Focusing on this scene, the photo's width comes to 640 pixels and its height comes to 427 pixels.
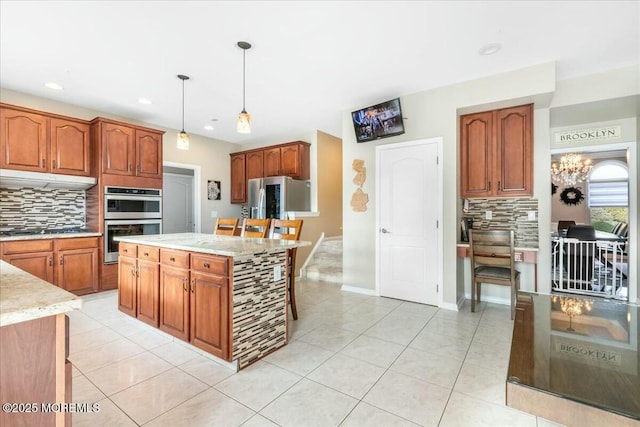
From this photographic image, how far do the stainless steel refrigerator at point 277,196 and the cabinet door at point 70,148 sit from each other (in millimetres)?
2469

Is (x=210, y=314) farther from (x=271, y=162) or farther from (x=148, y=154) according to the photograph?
(x=271, y=162)

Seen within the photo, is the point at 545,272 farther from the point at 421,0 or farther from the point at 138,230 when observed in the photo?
the point at 138,230

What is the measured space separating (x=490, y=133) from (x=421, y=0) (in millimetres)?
2001

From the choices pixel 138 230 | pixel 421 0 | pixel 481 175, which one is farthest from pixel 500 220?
pixel 138 230

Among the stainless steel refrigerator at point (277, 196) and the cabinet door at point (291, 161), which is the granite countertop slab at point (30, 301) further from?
the cabinet door at point (291, 161)

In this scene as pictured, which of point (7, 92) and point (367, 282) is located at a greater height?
point (7, 92)

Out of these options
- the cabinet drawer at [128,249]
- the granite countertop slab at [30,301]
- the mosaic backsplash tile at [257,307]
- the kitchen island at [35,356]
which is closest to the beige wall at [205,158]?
the cabinet drawer at [128,249]

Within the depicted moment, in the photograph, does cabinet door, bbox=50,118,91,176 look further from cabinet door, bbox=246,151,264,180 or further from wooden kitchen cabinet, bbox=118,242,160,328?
cabinet door, bbox=246,151,264,180

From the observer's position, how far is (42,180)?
361cm

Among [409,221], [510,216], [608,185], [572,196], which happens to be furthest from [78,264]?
[608,185]

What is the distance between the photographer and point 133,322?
2.98m

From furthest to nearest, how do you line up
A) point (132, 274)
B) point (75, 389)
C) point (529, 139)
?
point (529, 139), point (132, 274), point (75, 389)

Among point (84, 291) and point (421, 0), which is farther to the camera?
point (84, 291)

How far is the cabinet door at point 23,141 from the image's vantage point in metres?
3.37
